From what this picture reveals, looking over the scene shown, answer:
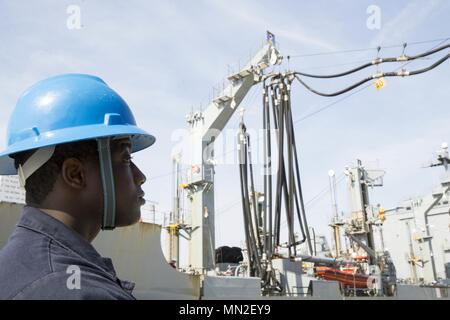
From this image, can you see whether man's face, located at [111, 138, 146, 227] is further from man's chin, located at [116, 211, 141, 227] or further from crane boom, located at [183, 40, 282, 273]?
crane boom, located at [183, 40, 282, 273]

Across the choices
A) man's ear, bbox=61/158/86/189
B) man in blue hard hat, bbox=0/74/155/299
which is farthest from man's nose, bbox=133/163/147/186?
man's ear, bbox=61/158/86/189

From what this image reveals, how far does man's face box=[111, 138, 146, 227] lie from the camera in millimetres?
1540

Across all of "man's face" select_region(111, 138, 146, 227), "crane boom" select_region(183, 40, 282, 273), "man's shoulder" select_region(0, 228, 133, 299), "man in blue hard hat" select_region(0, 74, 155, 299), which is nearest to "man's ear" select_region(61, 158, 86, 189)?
"man in blue hard hat" select_region(0, 74, 155, 299)

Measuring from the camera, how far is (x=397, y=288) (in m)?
16.8

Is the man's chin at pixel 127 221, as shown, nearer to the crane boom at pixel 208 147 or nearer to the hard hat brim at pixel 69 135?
the hard hat brim at pixel 69 135

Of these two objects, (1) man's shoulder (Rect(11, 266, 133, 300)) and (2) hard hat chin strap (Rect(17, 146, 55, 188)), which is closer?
(1) man's shoulder (Rect(11, 266, 133, 300))

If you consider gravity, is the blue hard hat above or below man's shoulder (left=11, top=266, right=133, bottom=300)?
above

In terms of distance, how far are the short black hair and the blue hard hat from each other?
5 cm

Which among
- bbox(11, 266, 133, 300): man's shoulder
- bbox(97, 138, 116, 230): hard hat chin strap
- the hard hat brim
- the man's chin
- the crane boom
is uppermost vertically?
the crane boom

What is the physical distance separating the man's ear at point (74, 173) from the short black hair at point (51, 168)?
0.02 metres

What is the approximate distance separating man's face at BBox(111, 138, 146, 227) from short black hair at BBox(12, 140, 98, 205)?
101mm

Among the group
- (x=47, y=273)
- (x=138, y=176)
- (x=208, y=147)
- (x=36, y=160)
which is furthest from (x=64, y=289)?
(x=208, y=147)

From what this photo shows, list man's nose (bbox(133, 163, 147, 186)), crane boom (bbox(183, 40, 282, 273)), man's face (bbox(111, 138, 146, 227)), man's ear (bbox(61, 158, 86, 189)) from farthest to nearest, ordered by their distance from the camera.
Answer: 1. crane boom (bbox(183, 40, 282, 273))
2. man's nose (bbox(133, 163, 147, 186))
3. man's face (bbox(111, 138, 146, 227))
4. man's ear (bbox(61, 158, 86, 189))

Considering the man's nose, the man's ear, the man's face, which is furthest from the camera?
the man's nose
